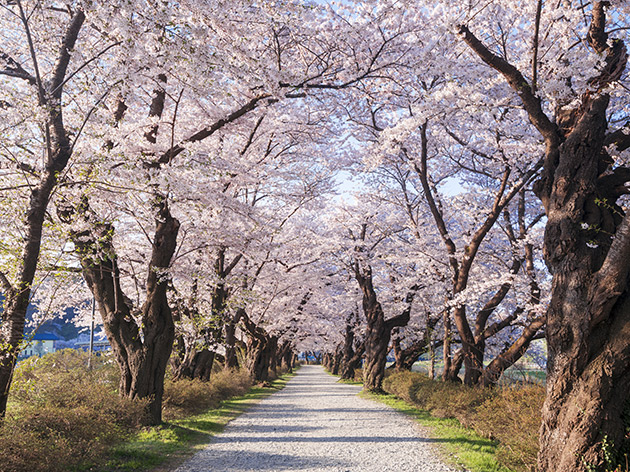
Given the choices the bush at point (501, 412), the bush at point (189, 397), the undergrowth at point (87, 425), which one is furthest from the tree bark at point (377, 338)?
the undergrowth at point (87, 425)

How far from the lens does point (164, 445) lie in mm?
8109

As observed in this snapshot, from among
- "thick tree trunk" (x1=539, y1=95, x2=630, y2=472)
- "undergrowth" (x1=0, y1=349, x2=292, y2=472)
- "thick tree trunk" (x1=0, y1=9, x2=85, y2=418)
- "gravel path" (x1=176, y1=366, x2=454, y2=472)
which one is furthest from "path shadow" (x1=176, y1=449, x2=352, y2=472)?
"thick tree trunk" (x1=539, y1=95, x2=630, y2=472)

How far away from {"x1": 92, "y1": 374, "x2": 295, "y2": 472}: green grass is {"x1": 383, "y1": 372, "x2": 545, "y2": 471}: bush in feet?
17.1

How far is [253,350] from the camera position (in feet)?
85.3

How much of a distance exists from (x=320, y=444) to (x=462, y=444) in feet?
9.01

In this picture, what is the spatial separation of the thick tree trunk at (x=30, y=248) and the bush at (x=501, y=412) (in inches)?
270

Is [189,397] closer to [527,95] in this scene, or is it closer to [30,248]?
[30,248]

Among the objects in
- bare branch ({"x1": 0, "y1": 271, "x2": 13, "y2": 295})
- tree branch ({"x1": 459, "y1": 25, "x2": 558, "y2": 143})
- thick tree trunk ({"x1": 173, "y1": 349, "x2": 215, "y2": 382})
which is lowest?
thick tree trunk ({"x1": 173, "y1": 349, "x2": 215, "y2": 382})

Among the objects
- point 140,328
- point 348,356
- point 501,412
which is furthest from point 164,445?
point 348,356

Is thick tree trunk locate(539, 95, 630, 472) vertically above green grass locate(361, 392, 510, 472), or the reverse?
thick tree trunk locate(539, 95, 630, 472)

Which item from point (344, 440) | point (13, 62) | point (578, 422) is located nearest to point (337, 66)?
point (13, 62)

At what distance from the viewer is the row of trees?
18.6 feet

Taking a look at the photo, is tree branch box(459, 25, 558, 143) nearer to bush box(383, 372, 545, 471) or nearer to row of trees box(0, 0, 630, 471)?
row of trees box(0, 0, 630, 471)

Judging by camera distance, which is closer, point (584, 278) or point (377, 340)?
point (584, 278)
